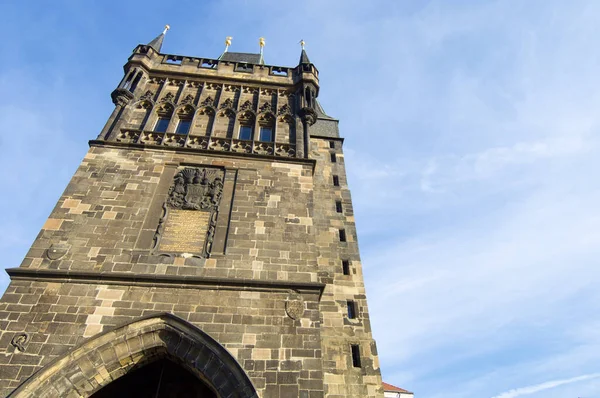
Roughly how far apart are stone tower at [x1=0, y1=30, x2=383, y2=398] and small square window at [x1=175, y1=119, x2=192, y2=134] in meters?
0.06

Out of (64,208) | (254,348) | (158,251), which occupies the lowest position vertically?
(254,348)

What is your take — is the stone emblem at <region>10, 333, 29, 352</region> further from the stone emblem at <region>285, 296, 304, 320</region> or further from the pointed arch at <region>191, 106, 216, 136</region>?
the pointed arch at <region>191, 106, 216, 136</region>

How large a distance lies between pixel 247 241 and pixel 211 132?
13.6 feet

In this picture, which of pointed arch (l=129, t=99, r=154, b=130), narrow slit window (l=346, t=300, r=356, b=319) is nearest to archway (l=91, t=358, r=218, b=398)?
narrow slit window (l=346, t=300, r=356, b=319)

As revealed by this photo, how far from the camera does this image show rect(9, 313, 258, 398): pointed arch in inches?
234

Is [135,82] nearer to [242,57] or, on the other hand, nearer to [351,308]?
[242,57]

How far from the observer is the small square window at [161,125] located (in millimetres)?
11023

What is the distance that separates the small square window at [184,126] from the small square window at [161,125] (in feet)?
1.18

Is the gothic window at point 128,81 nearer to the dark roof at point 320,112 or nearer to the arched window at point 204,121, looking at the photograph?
the arched window at point 204,121

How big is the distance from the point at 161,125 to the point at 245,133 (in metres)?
2.45

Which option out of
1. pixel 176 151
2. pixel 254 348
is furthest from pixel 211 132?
pixel 254 348

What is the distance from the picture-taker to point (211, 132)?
10.8 meters

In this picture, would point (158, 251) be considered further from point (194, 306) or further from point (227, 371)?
point (227, 371)

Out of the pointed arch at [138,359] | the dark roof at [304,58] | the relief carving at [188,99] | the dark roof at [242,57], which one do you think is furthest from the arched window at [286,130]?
the dark roof at [242,57]
